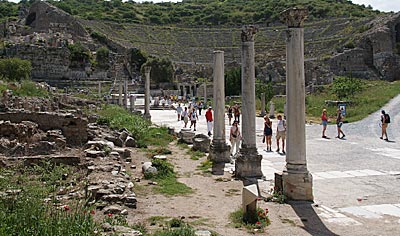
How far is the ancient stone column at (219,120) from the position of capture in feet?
48.9

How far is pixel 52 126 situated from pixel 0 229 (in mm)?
11931

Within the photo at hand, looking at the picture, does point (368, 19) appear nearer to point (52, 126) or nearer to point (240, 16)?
point (240, 16)

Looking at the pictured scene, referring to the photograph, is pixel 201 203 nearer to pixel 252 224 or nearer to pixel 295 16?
pixel 252 224

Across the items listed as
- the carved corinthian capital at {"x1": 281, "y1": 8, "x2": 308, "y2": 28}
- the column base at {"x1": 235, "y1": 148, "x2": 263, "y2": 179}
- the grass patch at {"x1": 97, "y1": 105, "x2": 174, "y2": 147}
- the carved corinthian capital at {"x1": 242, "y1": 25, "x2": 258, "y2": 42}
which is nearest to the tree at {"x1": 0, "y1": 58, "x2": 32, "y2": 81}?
the grass patch at {"x1": 97, "y1": 105, "x2": 174, "y2": 147}

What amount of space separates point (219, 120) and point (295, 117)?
5758 mm

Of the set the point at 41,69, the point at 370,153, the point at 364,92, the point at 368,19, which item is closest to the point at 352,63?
the point at 368,19

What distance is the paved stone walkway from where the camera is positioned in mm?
8203

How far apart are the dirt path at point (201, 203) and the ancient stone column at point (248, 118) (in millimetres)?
561

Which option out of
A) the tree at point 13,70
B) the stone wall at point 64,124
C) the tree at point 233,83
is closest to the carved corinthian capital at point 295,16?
the stone wall at point 64,124

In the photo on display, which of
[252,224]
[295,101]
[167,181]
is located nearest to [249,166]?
[167,181]

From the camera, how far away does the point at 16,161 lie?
39.3ft

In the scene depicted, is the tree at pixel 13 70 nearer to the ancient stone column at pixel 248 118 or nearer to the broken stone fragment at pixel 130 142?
the broken stone fragment at pixel 130 142

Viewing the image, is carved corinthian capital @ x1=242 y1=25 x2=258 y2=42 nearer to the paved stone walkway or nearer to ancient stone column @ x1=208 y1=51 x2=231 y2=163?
ancient stone column @ x1=208 y1=51 x2=231 y2=163

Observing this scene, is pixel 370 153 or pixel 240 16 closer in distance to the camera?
pixel 370 153
